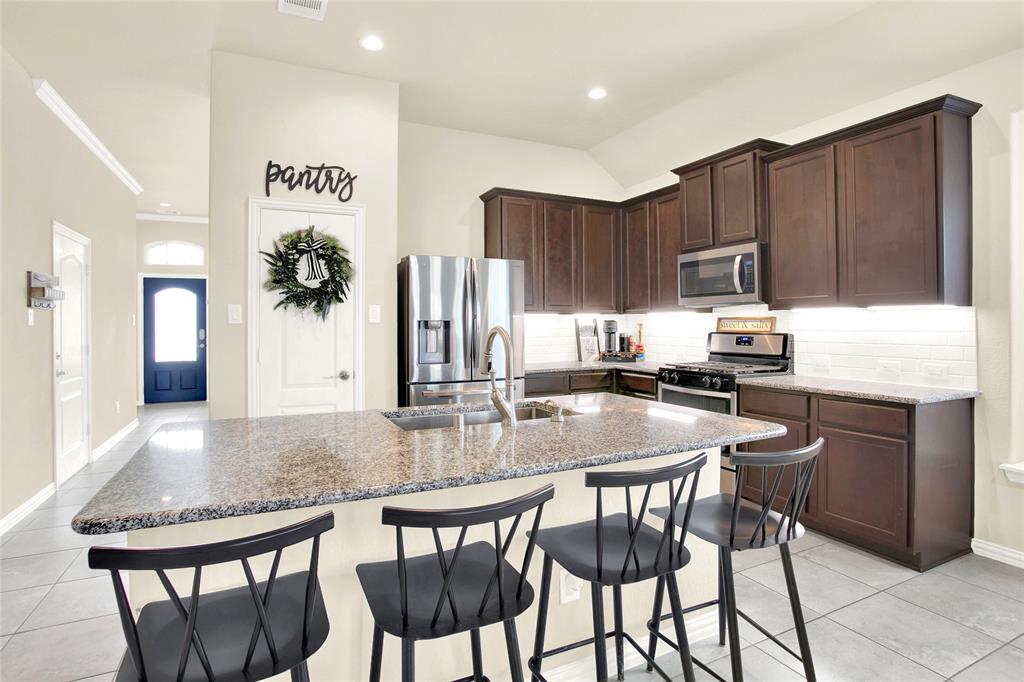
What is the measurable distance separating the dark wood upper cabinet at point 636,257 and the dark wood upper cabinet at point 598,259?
100mm

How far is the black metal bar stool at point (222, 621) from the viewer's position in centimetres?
95

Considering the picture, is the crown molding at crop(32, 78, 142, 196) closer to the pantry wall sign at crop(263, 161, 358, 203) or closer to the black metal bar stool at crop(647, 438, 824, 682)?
the pantry wall sign at crop(263, 161, 358, 203)

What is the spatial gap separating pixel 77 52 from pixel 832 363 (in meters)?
5.42

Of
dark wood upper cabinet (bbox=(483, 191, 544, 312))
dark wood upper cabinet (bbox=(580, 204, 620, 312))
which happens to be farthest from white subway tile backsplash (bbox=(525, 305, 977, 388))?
dark wood upper cabinet (bbox=(483, 191, 544, 312))

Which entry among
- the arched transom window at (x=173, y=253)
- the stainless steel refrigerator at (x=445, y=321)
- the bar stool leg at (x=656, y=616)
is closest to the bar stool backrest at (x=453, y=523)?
the bar stool leg at (x=656, y=616)

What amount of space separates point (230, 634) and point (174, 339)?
902 cm

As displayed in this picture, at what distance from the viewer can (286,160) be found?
363cm

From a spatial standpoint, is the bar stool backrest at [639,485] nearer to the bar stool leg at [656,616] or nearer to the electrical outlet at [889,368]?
the bar stool leg at [656,616]

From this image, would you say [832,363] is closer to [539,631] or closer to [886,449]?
[886,449]

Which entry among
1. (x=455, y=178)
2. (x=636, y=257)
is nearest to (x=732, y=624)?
(x=636, y=257)

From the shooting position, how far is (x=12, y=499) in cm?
355

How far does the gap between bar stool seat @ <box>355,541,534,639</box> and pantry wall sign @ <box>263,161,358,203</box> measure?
9.66 feet

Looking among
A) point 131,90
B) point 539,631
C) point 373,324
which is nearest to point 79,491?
point 373,324

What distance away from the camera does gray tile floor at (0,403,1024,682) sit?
2.05 meters
